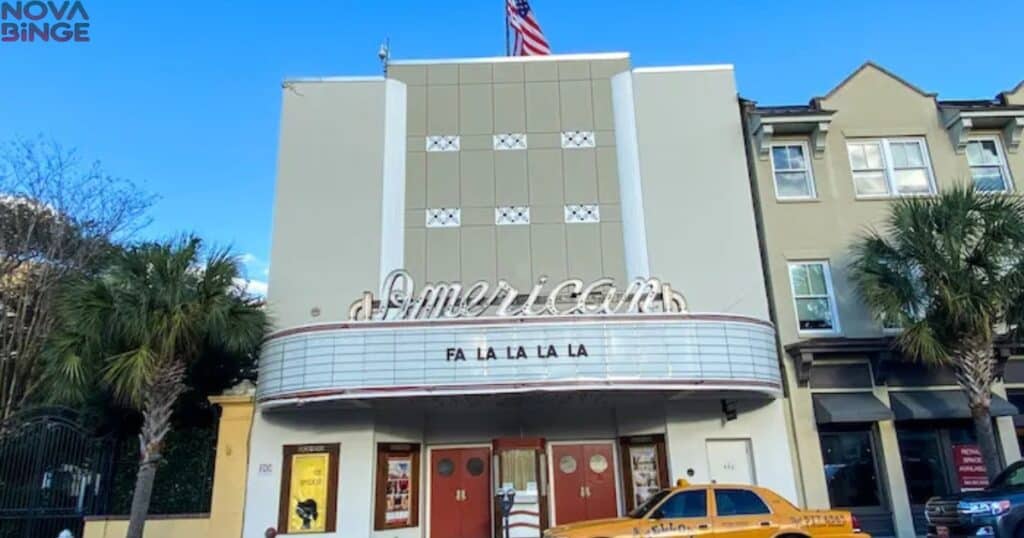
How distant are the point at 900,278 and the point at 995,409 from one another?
3.75 meters

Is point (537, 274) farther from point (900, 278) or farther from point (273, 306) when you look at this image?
point (900, 278)

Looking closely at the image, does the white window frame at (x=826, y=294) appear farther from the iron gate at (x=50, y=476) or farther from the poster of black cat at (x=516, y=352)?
the iron gate at (x=50, y=476)

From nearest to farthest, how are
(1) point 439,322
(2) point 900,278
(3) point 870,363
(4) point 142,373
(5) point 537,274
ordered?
(4) point 142,373
(1) point 439,322
(2) point 900,278
(3) point 870,363
(5) point 537,274

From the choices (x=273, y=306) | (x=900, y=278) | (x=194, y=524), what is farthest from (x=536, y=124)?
(x=194, y=524)

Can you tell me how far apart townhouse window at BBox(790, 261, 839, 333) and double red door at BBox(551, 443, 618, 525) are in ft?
19.4

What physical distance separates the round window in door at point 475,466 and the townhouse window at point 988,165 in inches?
588

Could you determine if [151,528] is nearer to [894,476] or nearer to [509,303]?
[509,303]

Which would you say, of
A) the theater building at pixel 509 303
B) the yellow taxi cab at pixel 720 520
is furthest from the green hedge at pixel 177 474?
the yellow taxi cab at pixel 720 520

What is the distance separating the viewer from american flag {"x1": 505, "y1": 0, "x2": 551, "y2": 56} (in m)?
19.4

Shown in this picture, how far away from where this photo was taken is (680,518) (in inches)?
408

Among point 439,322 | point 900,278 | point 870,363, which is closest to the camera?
point 439,322

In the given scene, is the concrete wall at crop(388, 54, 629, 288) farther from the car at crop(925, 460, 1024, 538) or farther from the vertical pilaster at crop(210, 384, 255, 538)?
the car at crop(925, 460, 1024, 538)

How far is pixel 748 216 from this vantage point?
16641 millimetres

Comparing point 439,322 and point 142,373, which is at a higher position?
point 439,322
